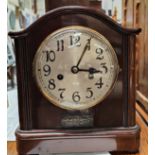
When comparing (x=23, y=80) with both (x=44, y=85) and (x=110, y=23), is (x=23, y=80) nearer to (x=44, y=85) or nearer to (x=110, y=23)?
(x=44, y=85)

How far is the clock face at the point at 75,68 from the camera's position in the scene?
1.95 feet

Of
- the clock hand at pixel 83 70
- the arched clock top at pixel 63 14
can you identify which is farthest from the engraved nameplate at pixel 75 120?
the arched clock top at pixel 63 14

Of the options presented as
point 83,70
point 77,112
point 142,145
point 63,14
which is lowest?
point 142,145

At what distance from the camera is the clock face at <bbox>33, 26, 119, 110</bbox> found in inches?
23.4

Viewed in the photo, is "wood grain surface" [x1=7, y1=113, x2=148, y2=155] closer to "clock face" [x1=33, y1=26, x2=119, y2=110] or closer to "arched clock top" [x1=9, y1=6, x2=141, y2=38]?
"clock face" [x1=33, y1=26, x2=119, y2=110]

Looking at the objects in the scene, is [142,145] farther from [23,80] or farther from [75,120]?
[23,80]

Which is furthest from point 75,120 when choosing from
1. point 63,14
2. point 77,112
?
point 63,14

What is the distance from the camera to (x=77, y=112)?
2.04 ft

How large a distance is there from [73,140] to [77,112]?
74 mm

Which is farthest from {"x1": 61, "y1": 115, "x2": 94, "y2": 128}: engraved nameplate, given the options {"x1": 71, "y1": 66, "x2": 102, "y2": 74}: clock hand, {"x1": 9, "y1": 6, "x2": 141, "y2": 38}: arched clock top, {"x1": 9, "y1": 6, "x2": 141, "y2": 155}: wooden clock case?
{"x1": 9, "y1": 6, "x2": 141, "y2": 38}: arched clock top

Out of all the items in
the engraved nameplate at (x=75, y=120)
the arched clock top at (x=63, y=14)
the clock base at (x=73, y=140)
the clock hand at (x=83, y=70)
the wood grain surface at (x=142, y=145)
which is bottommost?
the wood grain surface at (x=142, y=145)

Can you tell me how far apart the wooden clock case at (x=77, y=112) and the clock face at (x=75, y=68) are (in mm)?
15

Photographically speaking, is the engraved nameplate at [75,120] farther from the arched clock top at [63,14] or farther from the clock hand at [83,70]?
the arched clock top at [63,14]

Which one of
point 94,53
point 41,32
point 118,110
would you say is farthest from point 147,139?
point 41,32
